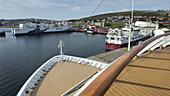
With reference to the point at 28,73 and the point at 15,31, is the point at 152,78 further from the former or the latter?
the point at 15,31

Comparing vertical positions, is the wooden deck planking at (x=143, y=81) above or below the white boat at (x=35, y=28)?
below

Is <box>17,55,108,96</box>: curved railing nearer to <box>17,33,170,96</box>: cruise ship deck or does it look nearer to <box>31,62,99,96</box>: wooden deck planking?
<box>17,33,170,96</box>: cruise ship deck

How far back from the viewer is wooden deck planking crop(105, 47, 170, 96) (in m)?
2.51

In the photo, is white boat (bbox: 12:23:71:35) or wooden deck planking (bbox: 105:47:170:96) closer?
wooden deck planking (bbox: 105:47:170:96)

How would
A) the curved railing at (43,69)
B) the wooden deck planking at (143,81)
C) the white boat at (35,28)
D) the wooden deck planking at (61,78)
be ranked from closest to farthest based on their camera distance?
the wooden deck planking at (143,81) → the curved railing at (43,69) → the wooden deck planking at (61,78) → the white boat at (35,28)

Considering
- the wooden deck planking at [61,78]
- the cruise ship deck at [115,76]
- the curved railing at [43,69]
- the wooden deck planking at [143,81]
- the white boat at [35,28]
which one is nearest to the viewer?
the cruise ship deck at [115,76]

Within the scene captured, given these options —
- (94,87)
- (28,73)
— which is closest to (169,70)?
(94,87)

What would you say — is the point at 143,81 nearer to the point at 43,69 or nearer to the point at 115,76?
the point at 115,76

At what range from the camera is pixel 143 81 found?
298 cm

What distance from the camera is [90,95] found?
0.85 m

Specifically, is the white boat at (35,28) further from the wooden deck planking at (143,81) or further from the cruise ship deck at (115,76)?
the wooden deck planking at (143,81)

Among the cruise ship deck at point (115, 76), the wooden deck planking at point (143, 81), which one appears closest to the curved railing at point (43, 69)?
the cruise ship deck at point (115, 76)

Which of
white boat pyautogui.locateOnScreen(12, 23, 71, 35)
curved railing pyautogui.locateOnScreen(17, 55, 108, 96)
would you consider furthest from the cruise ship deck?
white boat pyautogui.locateOnScreen(12, 23, 71, 35)

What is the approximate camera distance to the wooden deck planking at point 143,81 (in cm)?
251
